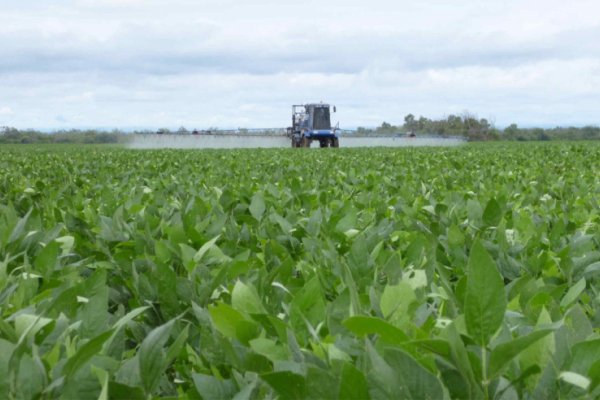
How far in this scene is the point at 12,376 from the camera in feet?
3.79

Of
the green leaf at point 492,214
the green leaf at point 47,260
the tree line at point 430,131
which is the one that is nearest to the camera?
the green leaf at point 47,260

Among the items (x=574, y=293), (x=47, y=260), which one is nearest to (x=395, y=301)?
(x=574, y=293)

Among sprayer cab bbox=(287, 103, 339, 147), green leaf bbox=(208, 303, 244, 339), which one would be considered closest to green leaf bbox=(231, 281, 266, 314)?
green leaf bbox=(208, 303, 244, 339)

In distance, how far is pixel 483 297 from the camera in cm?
114

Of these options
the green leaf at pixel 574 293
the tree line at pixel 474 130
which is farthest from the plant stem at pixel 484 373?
the tree line at pixel 474 130

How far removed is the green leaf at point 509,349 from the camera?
3.36 feet

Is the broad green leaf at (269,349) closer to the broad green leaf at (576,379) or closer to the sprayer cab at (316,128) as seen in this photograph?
the broad green leaf at (576,379)

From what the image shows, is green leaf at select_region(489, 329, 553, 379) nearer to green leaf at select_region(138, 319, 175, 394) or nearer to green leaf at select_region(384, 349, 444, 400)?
green leaf at select_region(384, 349, 444, 400)

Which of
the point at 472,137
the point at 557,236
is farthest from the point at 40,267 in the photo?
the point at 472,137

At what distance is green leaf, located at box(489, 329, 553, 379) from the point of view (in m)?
1.03

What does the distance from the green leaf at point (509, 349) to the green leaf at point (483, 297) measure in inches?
2.2

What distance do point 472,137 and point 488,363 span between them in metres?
93.5

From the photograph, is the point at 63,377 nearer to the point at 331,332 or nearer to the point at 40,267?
the point at 331,332

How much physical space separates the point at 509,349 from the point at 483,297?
0.12 metres
